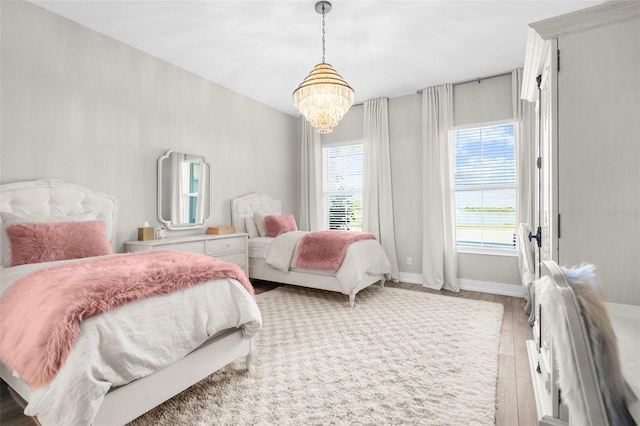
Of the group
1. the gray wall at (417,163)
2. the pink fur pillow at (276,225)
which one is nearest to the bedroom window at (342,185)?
the gray wall at (417,163)

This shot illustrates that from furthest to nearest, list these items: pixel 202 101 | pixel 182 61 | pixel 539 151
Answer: pixel 202 101
pixel 182 61
pixel 539 151

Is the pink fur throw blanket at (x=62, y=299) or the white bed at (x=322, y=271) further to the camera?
the white bed at (x=322, y=271)

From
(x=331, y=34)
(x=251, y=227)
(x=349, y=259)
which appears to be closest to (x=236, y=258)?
(x=251, y=227)

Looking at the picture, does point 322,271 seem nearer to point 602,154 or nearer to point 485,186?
point 485,186

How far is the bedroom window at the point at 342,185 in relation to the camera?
5.27m

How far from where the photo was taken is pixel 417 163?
4.60m

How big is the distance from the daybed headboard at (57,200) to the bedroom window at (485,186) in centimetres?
426

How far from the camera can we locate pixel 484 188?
419 cm

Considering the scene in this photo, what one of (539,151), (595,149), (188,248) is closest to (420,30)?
(539,151)

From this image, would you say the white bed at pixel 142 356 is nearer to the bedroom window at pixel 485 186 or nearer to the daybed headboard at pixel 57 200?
the daybed headboard at pixel 57 200

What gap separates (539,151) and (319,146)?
3847mm

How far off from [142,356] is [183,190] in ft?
9.04

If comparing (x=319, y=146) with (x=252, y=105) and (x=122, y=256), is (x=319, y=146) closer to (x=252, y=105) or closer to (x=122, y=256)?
(x=252, y=105)

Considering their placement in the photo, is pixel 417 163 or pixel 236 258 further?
pixel 417 163
